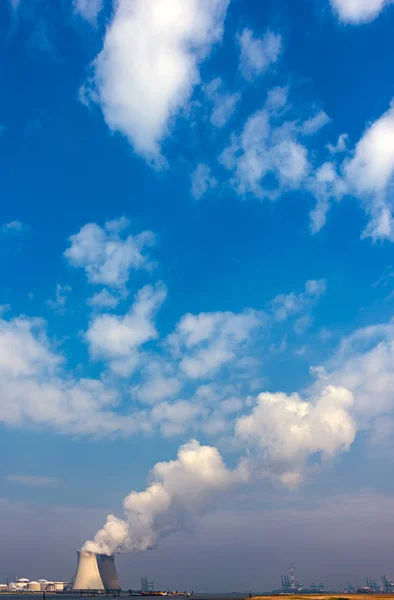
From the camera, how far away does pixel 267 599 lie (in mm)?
145250

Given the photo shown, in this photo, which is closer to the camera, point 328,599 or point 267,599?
point 328,599

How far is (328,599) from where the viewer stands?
12194 centimetres

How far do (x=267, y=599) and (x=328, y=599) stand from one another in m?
29.1
